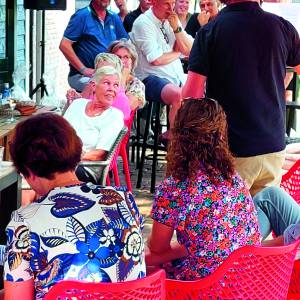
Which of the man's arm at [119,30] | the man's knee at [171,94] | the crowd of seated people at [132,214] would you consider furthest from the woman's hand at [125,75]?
the crowd of seated people at [132,214]

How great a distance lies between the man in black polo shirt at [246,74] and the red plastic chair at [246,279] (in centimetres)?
109

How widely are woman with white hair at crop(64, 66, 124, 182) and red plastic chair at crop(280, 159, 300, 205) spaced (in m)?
1.29

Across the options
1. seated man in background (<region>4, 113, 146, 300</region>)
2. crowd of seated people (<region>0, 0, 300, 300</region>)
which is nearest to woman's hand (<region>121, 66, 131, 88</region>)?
crowd of seated people (<region>0, 0, 300, 300</region>)

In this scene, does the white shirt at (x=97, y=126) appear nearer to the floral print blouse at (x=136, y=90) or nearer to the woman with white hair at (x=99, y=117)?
the woman with white hair at (x=99, y=117)

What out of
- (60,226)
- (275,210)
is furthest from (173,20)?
(60,226)

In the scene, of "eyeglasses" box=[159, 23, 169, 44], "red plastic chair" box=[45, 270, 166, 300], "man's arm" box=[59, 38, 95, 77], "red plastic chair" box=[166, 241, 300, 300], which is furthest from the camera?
"man's arm" box=[59, 38, 95, 77]

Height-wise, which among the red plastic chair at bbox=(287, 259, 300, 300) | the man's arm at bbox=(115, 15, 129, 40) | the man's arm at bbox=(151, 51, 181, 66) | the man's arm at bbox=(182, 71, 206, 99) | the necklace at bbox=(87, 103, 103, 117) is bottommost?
the red plastic chair at bbox=(287, 259, 300, 300)

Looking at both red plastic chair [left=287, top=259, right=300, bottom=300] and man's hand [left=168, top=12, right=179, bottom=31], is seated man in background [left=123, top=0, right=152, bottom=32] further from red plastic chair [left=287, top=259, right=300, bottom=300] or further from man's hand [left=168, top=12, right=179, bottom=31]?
red plastic chair [left=287, top=259, right=300, bottom=300]

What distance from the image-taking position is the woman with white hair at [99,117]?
482 cm

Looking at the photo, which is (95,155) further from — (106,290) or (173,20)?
(106,290)

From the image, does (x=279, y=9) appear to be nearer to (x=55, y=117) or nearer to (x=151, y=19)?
(x=151, y=19)

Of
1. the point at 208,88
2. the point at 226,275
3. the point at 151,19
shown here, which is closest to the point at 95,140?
the point at 208,88

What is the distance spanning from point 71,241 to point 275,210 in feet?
4.98

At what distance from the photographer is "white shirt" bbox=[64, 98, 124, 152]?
4.84m
